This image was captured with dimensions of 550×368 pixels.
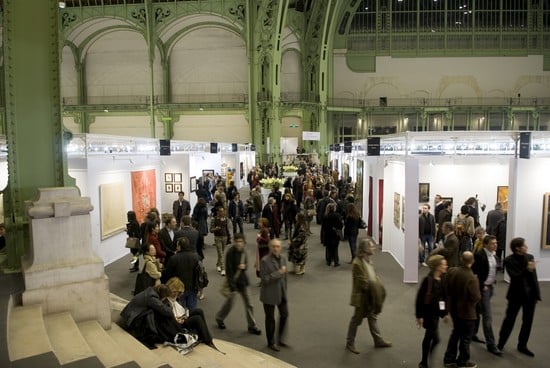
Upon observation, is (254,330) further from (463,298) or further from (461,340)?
(463,298)

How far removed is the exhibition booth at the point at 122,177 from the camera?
8727 millimetres

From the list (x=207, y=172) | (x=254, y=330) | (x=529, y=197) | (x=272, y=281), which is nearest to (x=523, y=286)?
(x=272, y=281)

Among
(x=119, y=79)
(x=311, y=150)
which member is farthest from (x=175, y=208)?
(x=119, y=79)

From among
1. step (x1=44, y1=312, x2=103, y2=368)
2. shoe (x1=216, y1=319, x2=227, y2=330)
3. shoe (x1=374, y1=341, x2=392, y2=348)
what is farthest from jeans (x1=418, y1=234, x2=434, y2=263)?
step (x1=44, y1=312, x2=103, y2=368)

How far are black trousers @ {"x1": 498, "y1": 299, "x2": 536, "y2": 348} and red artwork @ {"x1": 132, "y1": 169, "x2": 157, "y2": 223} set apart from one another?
8.35 meters

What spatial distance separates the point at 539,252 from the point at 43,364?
7988mm

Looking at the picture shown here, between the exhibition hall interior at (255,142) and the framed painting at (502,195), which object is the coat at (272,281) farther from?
the framed painting at (502,195)

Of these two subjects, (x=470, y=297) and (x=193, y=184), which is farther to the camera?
(x=193, y=184)

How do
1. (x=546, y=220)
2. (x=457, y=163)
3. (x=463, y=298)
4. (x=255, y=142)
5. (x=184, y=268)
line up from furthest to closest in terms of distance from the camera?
(x=255, y=142) < (x=457, y=163) < (x=546, y=220) < (x=184, y=268) < (x=463, y=298)

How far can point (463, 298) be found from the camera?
4.53 meters

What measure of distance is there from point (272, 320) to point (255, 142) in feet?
79.4

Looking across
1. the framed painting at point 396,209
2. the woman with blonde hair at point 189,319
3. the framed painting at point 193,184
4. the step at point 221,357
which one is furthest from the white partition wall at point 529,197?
the framed painting at point 193,184

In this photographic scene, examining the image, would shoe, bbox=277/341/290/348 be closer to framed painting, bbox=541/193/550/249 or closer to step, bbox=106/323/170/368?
step, bbox=106/323/170/368

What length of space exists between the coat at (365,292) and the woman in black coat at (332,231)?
146 inches
